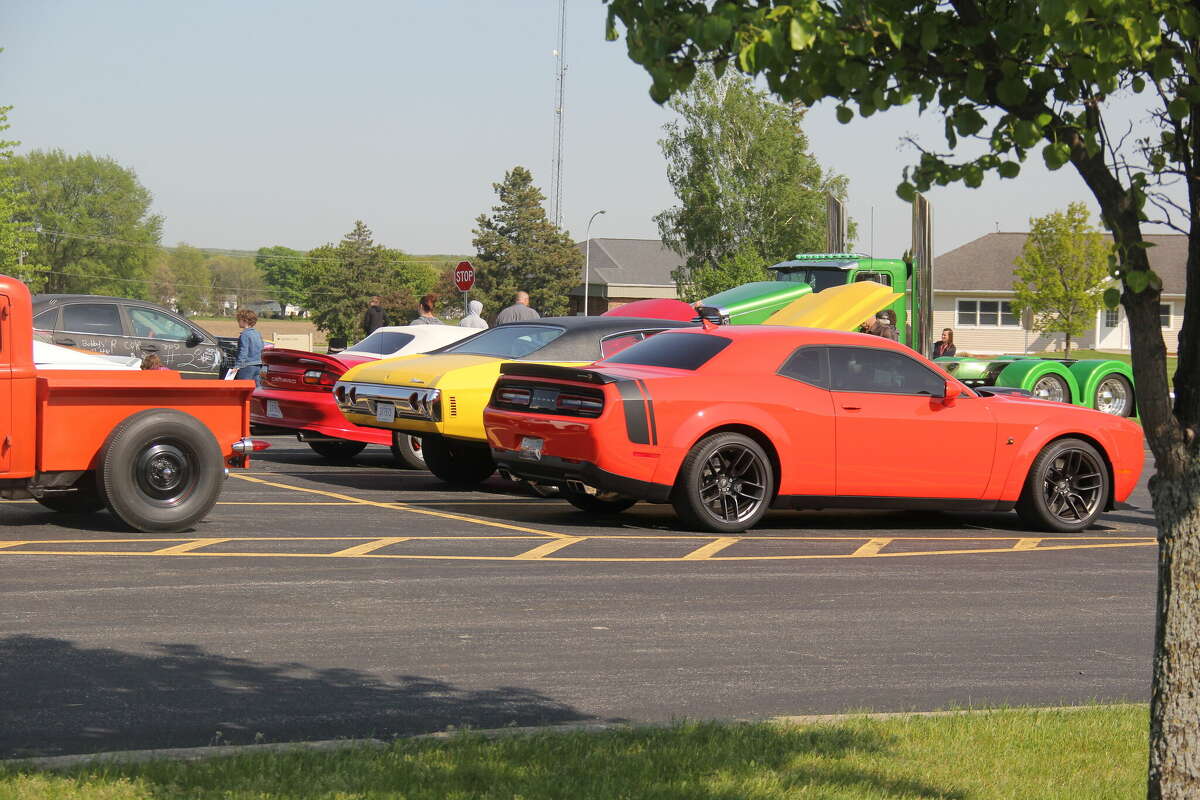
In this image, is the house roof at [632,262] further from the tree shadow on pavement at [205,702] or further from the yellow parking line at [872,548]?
the tree shadow on pavement at [205,702]

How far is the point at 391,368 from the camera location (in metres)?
13.7

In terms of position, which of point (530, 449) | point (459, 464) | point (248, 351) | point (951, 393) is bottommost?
point (459, 464)

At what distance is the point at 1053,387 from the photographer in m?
23.2

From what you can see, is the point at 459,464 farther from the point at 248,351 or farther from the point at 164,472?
the point at 248,351

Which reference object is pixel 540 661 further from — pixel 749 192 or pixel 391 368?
pixel 749 192

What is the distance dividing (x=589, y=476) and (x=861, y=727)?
533cm

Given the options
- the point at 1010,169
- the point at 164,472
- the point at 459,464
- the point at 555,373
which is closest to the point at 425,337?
the point at 459,464

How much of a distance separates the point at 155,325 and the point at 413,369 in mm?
9795

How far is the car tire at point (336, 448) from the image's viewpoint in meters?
16.6

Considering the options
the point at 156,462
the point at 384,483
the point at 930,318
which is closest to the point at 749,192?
the point at 930,318

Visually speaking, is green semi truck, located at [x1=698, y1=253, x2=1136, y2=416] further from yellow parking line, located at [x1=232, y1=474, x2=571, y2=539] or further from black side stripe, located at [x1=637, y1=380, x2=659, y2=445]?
black side stripe, located at [x1=637, y1=380, x2=659, y2=445]

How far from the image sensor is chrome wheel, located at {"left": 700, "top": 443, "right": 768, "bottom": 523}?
441 inches

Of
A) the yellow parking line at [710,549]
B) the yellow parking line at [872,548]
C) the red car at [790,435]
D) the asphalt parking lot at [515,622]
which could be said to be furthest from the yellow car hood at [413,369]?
the yellow parking line at [872,548]

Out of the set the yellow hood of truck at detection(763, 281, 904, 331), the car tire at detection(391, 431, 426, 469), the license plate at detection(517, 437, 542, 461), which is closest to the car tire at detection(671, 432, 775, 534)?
the license plate at detection(517, 437, 542, 461)
